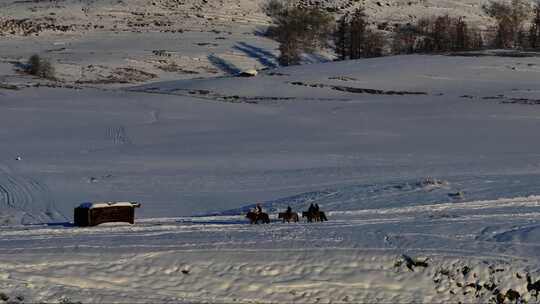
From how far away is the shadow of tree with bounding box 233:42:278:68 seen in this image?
99562 millimetres

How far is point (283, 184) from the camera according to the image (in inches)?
1314

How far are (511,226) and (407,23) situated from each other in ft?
372

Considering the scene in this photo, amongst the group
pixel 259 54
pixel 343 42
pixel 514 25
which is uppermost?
pixel 514 25

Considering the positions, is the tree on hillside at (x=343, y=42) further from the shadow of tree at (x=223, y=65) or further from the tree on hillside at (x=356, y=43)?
the shadow of tree at (x=223, y=65)

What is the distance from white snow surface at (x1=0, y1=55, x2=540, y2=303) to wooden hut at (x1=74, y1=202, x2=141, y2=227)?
1.79 ft

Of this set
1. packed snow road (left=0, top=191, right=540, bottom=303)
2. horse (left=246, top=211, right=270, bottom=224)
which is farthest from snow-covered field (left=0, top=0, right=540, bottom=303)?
horse (left=246, top=211, right=270, bottom=224)

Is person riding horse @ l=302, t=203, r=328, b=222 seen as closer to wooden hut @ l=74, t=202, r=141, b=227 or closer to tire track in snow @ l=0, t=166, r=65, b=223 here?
wooden hut @ l=74, t=202, r=141, b=227

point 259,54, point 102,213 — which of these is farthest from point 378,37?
point 102,213

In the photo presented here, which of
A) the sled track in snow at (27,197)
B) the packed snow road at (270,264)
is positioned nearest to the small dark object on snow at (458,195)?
the packed snow road at (270,264)

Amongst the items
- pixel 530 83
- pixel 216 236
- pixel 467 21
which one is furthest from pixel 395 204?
pixel 467 21

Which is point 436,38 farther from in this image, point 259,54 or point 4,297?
point 4,297

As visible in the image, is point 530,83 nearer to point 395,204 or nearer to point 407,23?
point 395,204

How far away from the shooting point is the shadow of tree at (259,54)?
99.6 m

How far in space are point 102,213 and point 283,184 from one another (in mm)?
11457
